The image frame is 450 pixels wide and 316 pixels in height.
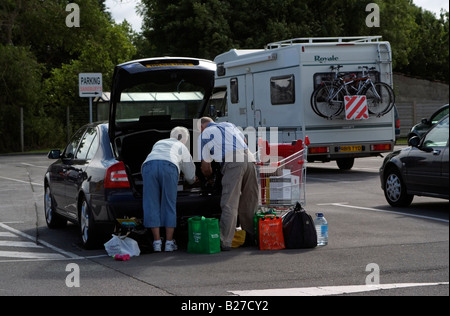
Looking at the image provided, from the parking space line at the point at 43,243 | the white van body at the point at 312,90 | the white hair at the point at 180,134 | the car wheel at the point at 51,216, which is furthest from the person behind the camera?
the white van body at the point at 312,90

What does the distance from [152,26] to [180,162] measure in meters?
35.1

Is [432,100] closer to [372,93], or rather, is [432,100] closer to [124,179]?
[372,93]

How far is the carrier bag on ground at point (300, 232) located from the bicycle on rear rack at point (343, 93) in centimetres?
1053

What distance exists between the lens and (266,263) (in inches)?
358

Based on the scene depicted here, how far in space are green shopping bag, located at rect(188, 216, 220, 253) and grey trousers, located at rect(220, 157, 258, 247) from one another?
0.23 metres

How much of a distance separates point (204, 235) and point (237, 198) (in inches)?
27.7

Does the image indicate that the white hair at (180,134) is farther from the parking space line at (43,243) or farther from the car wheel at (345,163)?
the car wheel at (345,163)

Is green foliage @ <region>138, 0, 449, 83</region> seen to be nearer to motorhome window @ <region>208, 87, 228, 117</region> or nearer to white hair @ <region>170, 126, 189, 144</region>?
motorhome window @ <region>208, 87, 228, 117</region>

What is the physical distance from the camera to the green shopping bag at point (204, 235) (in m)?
9.90

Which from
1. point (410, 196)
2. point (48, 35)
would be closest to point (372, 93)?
point (410, 196)

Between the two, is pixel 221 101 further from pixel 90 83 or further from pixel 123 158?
pixel 123 158

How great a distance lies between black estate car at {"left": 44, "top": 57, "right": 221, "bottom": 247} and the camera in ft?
33.5

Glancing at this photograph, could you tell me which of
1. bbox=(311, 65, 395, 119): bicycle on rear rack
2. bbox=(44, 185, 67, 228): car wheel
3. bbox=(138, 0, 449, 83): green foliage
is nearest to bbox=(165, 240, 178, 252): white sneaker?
bbox=(44, 185, 67, 228): car wheel

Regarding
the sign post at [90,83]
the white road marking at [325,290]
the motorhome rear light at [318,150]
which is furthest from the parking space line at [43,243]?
the sign post at [90,83]
